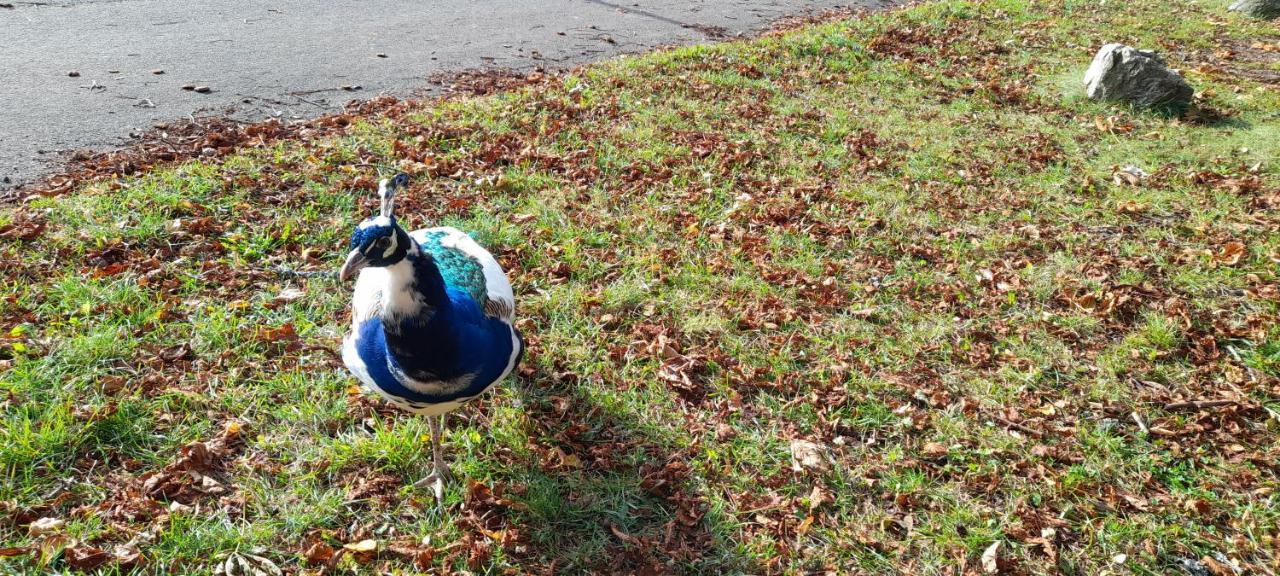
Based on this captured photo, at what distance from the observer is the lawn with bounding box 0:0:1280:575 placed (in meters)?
2.99

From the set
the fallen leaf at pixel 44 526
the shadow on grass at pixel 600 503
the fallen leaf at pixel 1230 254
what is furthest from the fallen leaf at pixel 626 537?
the fallen leaf at pixel 1230 254

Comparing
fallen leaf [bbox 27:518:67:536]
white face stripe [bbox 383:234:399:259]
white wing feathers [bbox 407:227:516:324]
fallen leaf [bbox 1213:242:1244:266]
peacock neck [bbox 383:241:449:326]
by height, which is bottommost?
fallen leaf [bbox 27:518:67:536]

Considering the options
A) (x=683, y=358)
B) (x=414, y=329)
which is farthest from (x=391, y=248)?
(x=683, y=358)

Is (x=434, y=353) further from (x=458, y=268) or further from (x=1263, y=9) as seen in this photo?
(x=1263, y=9)

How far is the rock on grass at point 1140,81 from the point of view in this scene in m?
7.43

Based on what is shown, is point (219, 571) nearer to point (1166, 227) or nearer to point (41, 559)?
point (41, 559)

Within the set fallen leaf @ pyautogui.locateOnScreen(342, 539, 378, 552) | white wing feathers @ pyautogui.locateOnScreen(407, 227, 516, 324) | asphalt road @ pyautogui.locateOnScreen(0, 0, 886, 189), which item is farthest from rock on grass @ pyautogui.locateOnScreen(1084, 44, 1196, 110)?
fallen leaf @ pyautogui.locateOnScreen(342, 539, 378, 552)

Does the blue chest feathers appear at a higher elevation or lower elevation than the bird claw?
higher

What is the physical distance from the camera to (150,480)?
9.83 ft

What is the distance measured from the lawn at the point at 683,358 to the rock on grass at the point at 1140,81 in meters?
0.77

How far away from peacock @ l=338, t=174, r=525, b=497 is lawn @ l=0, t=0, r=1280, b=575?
683mm

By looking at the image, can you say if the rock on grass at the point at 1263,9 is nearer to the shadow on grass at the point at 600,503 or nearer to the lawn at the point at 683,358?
the lawn at the point at 683,358

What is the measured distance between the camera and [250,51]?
7289 millimetres

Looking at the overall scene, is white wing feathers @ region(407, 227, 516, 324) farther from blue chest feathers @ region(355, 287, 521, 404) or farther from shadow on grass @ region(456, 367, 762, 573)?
shadow on grass @ region(456, 367, 762, 573)
